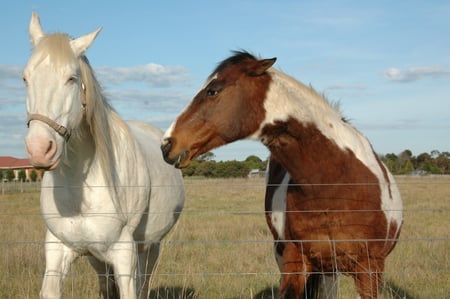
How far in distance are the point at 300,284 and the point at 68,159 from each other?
2011 millimetres

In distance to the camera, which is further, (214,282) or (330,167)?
(214,282)

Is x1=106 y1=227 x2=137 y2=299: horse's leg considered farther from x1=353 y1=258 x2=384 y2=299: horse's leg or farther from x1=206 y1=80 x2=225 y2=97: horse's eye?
x1=353 y1=258 x2=384 y2=299: horse's leg

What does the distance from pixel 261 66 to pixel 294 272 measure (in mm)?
1606

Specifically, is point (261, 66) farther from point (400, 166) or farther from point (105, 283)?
point (400, 166)

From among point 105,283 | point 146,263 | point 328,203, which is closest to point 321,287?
point 328,203

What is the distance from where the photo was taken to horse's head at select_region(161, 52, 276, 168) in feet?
12.0

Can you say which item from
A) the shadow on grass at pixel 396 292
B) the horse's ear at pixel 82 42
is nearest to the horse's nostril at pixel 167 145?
the horse's ear at pixel 82 42

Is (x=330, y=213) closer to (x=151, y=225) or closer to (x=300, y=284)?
(x=300, y=284)

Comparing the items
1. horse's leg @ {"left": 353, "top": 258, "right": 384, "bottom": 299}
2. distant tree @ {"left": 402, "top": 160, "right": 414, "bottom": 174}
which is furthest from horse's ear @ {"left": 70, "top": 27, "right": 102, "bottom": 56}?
distant tree @ {"left": 402, "top": 160, "right": 414, "bottom": 174}

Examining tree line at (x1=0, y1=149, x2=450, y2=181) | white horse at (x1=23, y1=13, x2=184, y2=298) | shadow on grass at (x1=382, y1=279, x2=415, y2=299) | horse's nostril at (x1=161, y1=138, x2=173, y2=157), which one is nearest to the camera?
white horse at (x1=23, y1=13, x2=184, y2=298)

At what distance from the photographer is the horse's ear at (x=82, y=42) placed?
367 centimetres

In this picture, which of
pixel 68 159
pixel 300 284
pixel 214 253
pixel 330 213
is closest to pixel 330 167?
pixel 330 213

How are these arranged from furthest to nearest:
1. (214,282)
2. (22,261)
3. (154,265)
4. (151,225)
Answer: (22,261) < (214,282) < (154,265) < (151,225)

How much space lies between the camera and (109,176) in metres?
3.92
